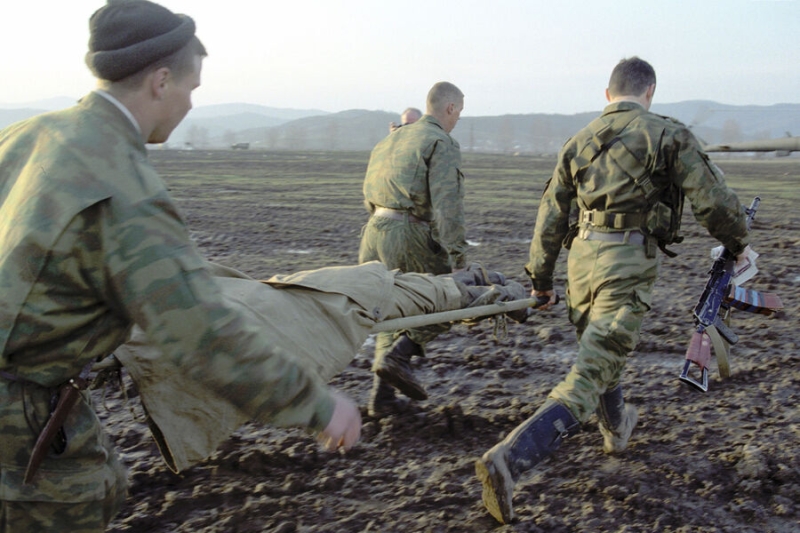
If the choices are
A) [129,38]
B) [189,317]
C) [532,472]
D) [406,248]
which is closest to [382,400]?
[406,248]

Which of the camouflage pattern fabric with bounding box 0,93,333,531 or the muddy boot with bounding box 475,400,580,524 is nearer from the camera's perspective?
the camouflage pattern fabric with bounding box 0,93,333,531

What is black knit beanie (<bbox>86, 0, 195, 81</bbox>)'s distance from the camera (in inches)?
74.7

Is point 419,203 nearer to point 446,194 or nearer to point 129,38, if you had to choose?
point 446,194

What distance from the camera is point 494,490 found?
10.5 ft

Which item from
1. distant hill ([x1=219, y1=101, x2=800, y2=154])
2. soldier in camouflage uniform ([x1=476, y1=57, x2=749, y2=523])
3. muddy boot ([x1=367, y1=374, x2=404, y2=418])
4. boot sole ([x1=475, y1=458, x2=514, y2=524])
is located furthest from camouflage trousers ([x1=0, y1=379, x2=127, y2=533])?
distant hill ([x1=219, y1=101, x2=800, y2=154])

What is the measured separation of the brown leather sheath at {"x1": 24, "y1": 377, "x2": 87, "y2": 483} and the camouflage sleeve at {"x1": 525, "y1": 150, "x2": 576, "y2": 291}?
2726 mm

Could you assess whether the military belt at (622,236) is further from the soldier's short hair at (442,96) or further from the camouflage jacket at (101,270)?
the camouflage jacket at (101,270)

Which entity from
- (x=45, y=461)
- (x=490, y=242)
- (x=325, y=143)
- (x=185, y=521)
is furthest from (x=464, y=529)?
(x=325, y=143)

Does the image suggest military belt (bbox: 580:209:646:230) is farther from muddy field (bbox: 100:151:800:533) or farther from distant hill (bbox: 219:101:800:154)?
distant hill (bbox: 219:101:800:154)

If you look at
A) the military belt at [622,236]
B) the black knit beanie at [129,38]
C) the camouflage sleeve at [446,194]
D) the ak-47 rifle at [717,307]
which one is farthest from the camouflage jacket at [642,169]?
the black knit beanie at [129,38]

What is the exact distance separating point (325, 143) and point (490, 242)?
10915 centimetres

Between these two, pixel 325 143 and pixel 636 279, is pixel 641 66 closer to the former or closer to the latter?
pixel 636 279

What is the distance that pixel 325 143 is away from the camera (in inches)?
4638

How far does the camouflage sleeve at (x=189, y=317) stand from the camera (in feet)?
5.79
